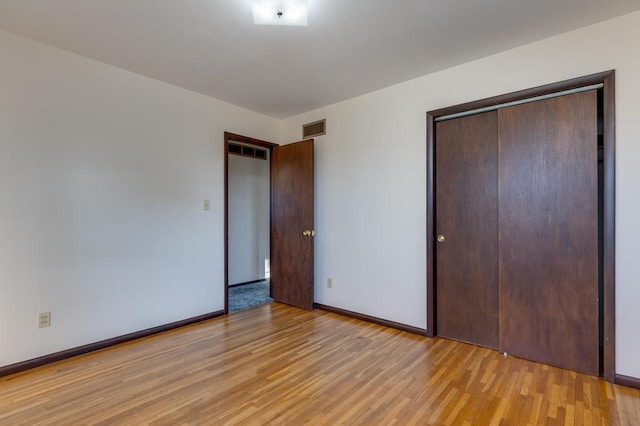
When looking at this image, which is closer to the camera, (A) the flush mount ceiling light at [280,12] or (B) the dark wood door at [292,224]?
(A) the flush mount ceiling light at [280,12]

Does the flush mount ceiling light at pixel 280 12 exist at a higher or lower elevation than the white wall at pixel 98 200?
higher

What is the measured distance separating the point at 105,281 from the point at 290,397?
193 cm

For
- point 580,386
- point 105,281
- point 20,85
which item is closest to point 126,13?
point 20,85

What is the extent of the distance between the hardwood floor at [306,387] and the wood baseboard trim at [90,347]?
0.19ft

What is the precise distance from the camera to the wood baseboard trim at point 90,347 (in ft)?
7.50

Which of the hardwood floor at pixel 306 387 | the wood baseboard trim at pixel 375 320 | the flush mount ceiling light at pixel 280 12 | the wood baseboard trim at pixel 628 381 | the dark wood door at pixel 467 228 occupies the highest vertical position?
the flush mount ceiling light at pixel 280 12

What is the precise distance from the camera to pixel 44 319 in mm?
2424

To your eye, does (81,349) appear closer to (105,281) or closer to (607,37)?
(105,281)

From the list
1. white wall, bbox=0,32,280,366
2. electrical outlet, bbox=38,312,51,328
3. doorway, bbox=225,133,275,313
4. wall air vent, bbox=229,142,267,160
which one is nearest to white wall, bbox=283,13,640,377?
wall air vent, bbox=229,142,267,160

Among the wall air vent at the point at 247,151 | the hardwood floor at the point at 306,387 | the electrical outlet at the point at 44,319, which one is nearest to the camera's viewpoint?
the hardwood floor at the point at 306,387

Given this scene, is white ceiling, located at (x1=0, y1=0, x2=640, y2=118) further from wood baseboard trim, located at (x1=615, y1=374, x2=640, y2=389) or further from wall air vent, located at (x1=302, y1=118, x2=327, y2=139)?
wood baseboard trim, located at (x1=615, y1=374, x2=640, y2=389)

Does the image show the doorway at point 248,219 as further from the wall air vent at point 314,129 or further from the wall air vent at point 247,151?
the wall air vent at point 314,129

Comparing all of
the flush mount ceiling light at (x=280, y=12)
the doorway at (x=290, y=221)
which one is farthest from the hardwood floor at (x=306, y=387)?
the flush mount ceiling light at (x=280, y=12)

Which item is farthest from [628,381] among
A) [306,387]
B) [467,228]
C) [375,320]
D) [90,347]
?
[90,347]
